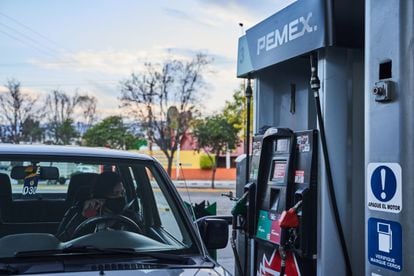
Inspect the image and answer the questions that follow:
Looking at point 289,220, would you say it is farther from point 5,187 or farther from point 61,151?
point 5,187

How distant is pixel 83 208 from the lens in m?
3.29

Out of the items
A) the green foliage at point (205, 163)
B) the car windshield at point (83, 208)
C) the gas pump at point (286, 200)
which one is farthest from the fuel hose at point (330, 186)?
the green foliage at point (205, 163)

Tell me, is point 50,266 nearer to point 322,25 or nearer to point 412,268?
point 412,268

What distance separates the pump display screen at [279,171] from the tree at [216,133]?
106 ft

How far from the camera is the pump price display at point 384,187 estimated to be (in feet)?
8.74

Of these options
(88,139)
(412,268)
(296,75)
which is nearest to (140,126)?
(88,139)

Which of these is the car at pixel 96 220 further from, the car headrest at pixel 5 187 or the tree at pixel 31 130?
the tree at pixel 31 130

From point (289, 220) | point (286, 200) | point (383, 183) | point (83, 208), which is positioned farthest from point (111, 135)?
point (383, 183)

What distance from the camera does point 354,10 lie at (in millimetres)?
3623

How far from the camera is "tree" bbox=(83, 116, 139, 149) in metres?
40.2

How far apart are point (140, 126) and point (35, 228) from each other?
34.5 metres

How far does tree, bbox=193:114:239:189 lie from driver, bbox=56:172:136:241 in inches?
1305

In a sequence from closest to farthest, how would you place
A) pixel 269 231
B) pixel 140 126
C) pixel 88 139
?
1. pixel 269 231
2. pixel 140 126
3. pixel 88 139

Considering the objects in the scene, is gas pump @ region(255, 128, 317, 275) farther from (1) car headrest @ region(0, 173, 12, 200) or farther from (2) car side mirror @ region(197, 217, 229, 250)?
(1) car headrest @ region(0, 173, 12, 200)
